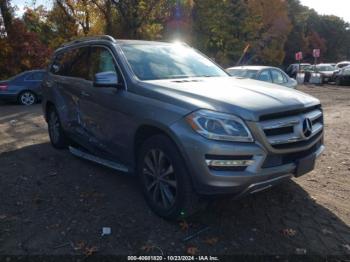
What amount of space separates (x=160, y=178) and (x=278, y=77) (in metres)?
8.89

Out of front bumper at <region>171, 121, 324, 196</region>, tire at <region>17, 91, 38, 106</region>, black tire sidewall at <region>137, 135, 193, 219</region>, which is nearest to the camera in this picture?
front bumper at <region>171, 121, 324, 196</region>

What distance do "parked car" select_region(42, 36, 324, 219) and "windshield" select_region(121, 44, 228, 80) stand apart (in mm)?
14

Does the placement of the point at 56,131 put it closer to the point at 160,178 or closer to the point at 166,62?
the point at 166,62

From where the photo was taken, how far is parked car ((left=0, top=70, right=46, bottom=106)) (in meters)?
16.4

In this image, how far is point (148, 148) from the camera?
4.27m

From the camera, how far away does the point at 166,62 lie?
5.17m

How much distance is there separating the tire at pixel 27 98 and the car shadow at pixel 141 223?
11.9m

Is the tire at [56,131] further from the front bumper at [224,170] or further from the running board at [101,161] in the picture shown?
the front bumper at [224,170]

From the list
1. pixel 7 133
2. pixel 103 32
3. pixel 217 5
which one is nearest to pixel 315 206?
pixel 7 133

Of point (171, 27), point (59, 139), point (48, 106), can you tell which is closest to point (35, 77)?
point (48, 106)

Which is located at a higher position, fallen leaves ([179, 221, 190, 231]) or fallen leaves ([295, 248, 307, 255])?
fallen leaves ([179, 221, 190, 231])

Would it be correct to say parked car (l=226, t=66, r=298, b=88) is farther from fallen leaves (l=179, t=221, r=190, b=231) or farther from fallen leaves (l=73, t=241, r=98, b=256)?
fallen leaves (l=73, t=241, r=98, b=256)

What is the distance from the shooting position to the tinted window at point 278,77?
12.1m

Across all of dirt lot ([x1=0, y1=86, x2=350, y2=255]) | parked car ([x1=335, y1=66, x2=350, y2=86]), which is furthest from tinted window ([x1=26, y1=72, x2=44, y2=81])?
parked car ([x1=335, y1=66, x2=350, y2=86])
